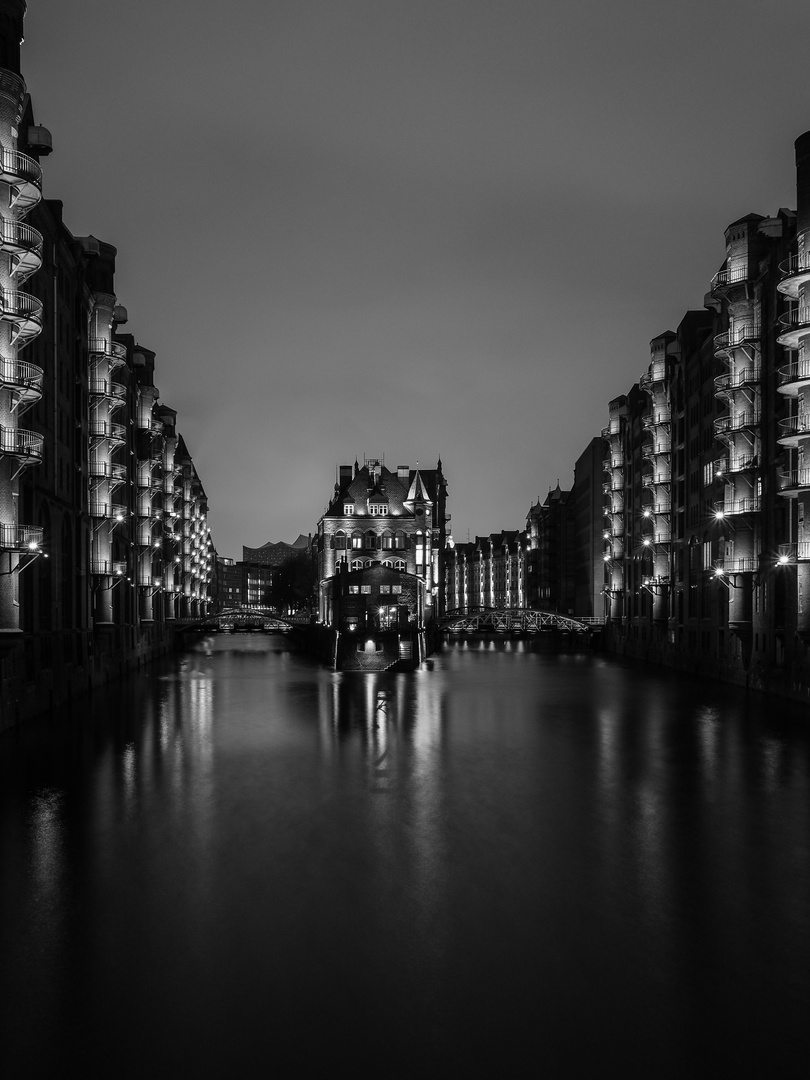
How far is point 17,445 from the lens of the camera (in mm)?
37219

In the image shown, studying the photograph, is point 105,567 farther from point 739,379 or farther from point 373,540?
point 373,540

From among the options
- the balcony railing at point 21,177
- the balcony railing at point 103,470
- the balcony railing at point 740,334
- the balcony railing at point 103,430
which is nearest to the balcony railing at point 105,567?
the balcony railing at point 103,470

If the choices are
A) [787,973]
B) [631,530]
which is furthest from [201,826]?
[631,530]

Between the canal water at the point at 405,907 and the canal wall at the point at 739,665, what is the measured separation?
10230 mm

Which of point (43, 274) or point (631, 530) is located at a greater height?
point (43, 274)

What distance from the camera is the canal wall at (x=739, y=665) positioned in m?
48.5

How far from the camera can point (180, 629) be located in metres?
116

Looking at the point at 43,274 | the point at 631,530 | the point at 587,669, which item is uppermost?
the point at 43,274

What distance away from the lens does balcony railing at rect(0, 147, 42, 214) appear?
36656 millimetres

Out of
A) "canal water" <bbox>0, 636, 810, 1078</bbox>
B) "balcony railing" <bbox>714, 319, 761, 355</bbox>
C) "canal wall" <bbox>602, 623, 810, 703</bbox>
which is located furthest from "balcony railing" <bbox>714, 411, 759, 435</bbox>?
"canal water" <bbox>0, 636, 810, 1078</bbox>

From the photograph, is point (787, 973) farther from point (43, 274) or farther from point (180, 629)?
point (180, 629)

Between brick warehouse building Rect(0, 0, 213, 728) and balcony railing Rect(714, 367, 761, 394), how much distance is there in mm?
38134

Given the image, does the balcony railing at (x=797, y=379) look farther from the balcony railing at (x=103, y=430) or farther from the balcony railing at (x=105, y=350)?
the balcony railing at (x=105, y=350)

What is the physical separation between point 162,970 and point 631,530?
282ft
